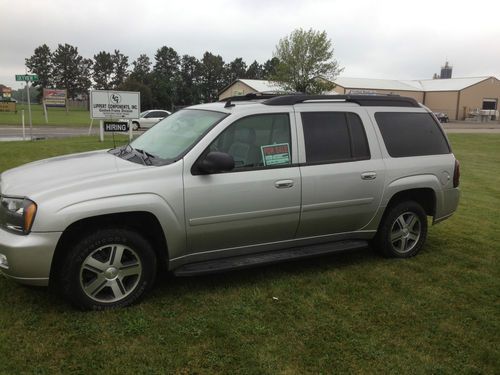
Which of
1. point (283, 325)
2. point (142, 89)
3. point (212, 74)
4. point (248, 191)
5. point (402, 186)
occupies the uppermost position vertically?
point (212, 74)

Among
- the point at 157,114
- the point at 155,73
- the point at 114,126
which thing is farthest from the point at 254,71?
the point at 114,126

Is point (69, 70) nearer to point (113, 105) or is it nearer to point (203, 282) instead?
point (113, 105)

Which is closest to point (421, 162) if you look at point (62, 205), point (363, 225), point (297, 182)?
point (363, 225)

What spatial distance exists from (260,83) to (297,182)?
6827 cm

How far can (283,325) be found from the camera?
12.2 ft

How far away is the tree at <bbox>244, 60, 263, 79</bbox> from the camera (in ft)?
365

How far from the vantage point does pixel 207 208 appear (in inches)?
158

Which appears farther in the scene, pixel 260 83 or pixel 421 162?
pixel 260 83

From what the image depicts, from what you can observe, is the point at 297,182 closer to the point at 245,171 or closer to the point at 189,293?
the point at 245,171

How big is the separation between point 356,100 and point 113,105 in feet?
51.5

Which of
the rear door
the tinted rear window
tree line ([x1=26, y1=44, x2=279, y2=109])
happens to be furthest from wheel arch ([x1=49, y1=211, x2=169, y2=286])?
tree line ([x1=26, y1=44, x2=279, y2=109])

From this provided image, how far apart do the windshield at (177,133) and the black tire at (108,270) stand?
88cm

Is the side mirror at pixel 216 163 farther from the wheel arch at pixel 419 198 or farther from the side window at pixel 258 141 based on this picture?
the wheel arch at pixel 419 198

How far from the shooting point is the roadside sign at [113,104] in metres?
18.7
